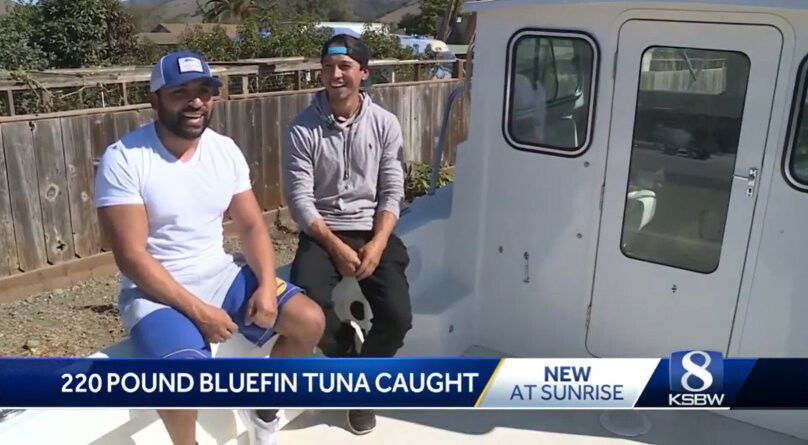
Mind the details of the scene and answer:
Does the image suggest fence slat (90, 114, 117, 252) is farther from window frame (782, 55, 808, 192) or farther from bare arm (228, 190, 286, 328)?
window frame (782, 55, 808, 192)

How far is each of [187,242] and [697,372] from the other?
1534mm

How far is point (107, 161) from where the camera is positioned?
2.15 m

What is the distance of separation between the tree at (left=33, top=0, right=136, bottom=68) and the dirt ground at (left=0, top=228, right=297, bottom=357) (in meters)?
6.39

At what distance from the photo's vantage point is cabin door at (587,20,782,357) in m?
2.58

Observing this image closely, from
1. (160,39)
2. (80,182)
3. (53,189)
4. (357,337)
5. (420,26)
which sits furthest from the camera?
(420,26)

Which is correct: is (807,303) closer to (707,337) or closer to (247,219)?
(707,337)

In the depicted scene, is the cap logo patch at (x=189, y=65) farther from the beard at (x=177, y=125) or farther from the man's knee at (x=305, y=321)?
the man's knee at (x=305, y=321)

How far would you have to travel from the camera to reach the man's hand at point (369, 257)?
2.75 metres

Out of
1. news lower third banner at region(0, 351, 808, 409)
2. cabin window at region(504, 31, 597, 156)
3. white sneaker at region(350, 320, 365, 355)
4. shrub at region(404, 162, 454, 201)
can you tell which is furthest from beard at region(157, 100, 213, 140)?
shrub at region(404, 162, 454, 201)

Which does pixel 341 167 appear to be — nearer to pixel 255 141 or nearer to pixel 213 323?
pixel 213 323

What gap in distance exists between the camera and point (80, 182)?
5.93 meters

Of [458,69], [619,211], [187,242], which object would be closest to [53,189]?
[187,242]

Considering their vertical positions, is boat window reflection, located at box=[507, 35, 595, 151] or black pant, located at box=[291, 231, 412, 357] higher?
boat window reflection, located at box=[507, 35, 595, 151]

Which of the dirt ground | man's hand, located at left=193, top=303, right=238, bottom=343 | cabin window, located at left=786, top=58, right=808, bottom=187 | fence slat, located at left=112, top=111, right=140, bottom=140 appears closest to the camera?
man's hand, located at left=193, top=303, right=238, bottom=343
